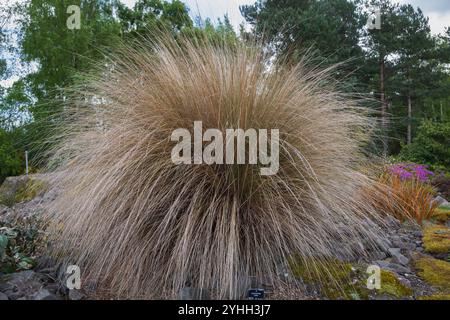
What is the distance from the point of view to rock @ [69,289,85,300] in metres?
1.62

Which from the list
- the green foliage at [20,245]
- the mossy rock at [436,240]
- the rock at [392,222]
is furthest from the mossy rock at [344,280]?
the green foliage at [20,245]

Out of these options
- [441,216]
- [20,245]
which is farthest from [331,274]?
[441,216]

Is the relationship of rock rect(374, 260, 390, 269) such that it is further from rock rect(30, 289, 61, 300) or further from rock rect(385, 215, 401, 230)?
rock rect(30, 289, 61, 300)

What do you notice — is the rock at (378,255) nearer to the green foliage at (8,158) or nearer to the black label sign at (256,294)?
the black label sign at (256,294)

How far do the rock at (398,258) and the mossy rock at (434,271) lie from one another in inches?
2.2

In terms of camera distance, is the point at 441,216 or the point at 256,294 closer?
the point at 256,294

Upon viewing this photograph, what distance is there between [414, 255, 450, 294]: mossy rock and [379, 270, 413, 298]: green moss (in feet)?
0.72

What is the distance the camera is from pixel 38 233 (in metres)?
2.14

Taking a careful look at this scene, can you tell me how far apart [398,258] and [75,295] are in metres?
1.79

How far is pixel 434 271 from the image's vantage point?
6.11 ft

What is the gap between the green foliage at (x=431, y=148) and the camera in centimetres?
834

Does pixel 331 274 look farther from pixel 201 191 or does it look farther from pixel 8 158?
pixel 8 158

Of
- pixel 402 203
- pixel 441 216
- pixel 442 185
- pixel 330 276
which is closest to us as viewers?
pixel 330 276
